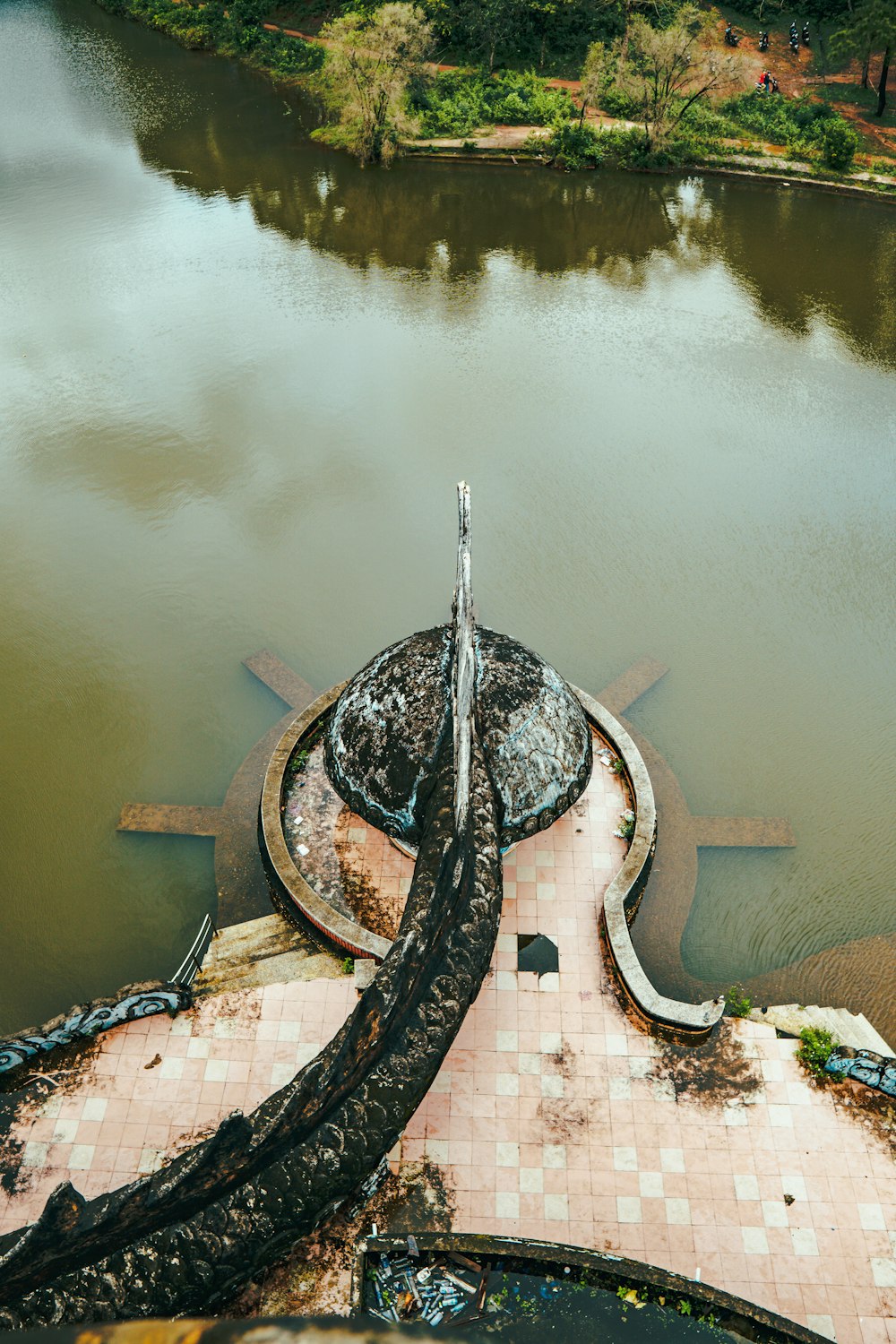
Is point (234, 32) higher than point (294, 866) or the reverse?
higher

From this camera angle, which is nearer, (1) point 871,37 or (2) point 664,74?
(2) point 664,74

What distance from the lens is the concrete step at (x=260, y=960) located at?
42.8ft

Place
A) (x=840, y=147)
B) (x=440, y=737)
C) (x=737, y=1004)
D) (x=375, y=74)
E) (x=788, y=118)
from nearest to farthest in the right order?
1. (x=440, y=737)
2. (x=737, y=1004)
3. (x=375, y=74)
4. (x=840, y=147)
5. (x=788, y=118)

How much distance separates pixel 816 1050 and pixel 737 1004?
109 cm

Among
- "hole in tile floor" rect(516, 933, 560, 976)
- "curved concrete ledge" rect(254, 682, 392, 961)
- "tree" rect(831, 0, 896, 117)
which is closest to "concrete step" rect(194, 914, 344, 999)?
"curved concrete ledge" rect(254, 682, 392, 961)

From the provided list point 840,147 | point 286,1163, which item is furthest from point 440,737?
Answer: point 840,147

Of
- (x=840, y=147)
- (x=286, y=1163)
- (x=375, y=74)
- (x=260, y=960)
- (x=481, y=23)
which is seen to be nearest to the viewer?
(x=286, y=1163)

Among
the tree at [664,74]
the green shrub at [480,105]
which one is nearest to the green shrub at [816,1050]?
the tree at [664,74]

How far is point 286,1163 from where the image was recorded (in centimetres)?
830

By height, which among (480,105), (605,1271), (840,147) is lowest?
(605,1271)

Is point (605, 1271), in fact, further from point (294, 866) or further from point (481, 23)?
point (481, 23)

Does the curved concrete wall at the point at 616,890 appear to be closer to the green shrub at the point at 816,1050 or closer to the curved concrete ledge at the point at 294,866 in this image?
the curved concrete ledge at the point at 294,866

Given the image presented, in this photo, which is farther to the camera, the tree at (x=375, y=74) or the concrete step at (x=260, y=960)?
the tree at (x=375, y=74)

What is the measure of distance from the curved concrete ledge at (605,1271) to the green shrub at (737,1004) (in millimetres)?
3399
